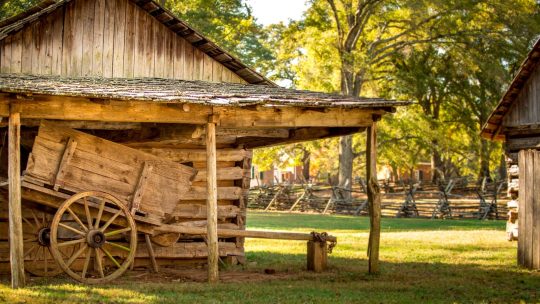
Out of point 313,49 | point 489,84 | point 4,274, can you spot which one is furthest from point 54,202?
point 489,84

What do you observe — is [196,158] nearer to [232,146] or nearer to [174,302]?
[232,146]

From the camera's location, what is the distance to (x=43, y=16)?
16.0 metres

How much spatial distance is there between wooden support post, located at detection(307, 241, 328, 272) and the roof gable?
14.5 ft

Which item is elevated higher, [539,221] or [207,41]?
[207,41]

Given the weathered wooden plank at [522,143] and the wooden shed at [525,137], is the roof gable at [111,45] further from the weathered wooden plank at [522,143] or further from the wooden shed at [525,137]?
the weathered wooden plank at [522,143]

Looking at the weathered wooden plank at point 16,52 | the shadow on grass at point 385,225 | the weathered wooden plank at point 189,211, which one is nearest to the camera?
the weathered wooden plank at point 16,52

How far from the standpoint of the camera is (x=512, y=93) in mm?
20078

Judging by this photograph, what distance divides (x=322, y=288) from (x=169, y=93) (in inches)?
148

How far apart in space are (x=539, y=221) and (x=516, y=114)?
6217mm

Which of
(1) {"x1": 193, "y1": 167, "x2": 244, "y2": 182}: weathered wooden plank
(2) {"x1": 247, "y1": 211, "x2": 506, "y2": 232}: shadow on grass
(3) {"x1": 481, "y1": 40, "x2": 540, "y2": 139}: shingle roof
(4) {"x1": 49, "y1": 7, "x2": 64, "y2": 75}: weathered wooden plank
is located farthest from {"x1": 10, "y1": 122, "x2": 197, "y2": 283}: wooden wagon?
(2) {"x1": 247, "y1": 211, "x2": 506, "y2": 232}: shadow on grass

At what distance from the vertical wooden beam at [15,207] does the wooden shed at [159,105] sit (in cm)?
1

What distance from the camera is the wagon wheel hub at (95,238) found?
12883 millimetres

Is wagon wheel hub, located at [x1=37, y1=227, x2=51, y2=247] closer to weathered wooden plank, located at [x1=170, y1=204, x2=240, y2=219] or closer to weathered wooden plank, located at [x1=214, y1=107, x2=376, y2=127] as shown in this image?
weathered wooden plank, located at [x1=170, y1=204, x2=240, y2=219]

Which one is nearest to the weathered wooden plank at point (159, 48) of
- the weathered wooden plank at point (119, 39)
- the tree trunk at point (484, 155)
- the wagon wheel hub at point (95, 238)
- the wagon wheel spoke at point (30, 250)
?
the weathered wooden plank at point (119, 39)
